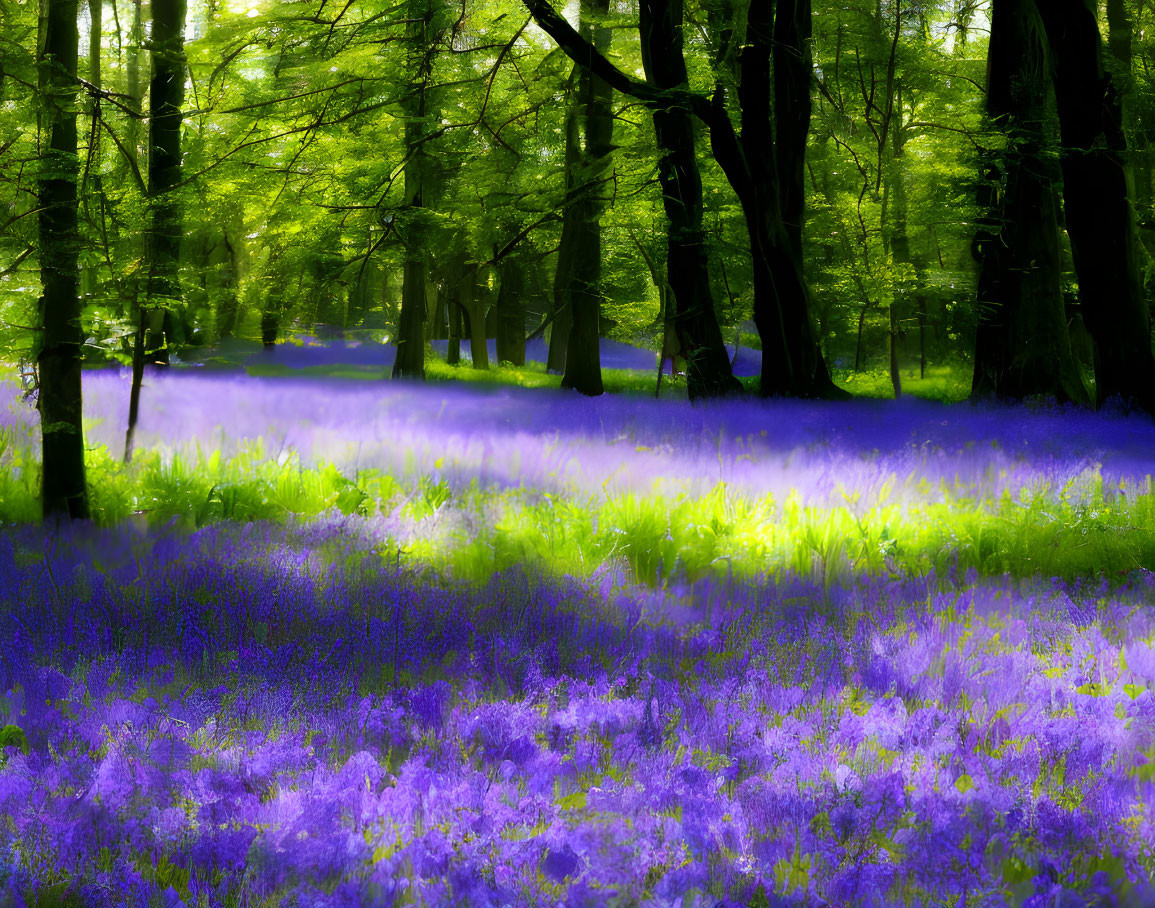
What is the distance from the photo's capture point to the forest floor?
1.99m

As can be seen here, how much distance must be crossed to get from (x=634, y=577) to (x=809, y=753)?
2.03 m

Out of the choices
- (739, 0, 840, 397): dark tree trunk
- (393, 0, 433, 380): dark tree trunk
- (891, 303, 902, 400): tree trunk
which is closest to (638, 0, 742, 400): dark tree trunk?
(739, 0, 840, 397): dark tree trunk

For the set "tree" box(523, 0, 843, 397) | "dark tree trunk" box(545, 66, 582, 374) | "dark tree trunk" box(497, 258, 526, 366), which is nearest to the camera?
"tree" box(523, 0, 843, 397)

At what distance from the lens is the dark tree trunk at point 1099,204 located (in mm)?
10430

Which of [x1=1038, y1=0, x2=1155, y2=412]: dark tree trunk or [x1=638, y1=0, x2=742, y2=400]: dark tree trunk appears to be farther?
[x1=638, y1=0, x2=742, y2=400]: dark tree trunk

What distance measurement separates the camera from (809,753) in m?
2.49

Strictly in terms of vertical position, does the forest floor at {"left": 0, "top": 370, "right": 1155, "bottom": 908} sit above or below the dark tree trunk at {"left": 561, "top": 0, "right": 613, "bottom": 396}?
below

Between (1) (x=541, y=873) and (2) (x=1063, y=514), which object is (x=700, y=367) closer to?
(2) (x=1063, y=514)

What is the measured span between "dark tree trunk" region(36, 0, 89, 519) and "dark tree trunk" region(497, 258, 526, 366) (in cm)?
2251

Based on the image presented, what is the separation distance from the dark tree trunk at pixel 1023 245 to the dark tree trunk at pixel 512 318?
1638 cm

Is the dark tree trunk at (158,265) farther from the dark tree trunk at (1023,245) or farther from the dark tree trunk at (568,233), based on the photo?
the dark tree trunk at (1023,245)

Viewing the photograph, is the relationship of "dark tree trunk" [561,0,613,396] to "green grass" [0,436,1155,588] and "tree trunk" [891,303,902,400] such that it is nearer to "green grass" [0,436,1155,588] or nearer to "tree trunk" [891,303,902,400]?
"tree trunk" [891,303,902,400]

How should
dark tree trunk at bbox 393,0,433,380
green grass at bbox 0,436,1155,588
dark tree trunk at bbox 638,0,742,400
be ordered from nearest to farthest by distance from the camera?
green grass at bbox 0,436,1155,588 < dark tree trunk at bbox 393,0,433,380 < dark tree trunk at bbox 638,0,742,400

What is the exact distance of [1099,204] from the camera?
35.0 feet
